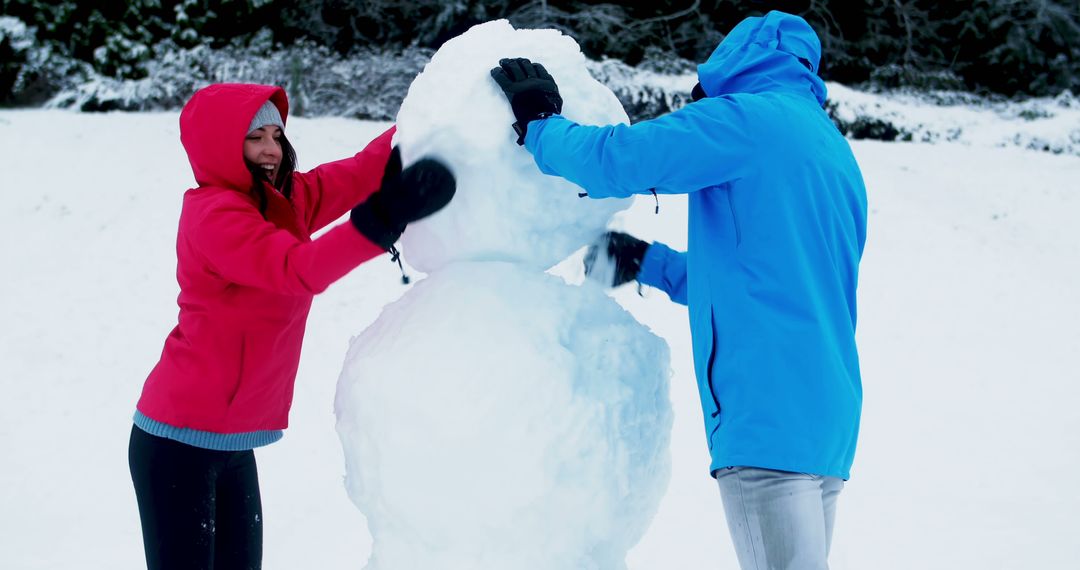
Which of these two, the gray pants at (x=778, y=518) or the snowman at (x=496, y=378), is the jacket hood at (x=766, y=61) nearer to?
the snowman at (x=496, y=378)

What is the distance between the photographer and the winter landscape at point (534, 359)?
2148 mm

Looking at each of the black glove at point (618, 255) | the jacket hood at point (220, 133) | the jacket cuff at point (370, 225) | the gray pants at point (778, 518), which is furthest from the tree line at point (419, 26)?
the gray pants at point (778, 518)

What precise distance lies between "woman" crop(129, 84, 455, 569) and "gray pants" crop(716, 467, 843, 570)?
93 centimetres

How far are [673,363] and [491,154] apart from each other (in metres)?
3.94

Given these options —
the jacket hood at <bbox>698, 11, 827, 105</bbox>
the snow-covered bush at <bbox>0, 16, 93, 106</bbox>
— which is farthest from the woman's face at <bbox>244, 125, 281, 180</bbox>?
the snow-covered bush at <bbox>0, 16, 93, 106</bbox>

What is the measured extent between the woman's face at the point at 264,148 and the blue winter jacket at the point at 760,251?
710 mm

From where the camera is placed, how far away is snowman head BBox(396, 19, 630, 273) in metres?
2.16

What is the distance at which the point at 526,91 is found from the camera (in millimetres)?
2084

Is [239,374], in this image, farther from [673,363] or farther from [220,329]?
[673,363]

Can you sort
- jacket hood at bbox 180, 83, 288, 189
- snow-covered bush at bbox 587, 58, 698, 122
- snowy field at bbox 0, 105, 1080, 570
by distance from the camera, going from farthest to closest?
snow-covered bush at bbox 587, 58, 698, 122 < snowy field at bbox 0, 105, 1080, 570 < jacket hood at bbox 180, 83, 288, 189

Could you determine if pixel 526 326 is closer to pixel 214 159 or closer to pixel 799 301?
pixel 799 301

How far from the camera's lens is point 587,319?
2316 millimetres

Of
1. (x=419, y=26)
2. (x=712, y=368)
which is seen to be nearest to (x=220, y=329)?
(x=712, y=368)

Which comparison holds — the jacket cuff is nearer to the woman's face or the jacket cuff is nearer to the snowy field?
the woman's face
